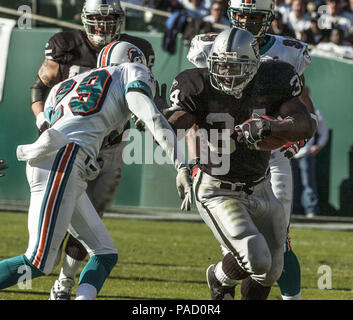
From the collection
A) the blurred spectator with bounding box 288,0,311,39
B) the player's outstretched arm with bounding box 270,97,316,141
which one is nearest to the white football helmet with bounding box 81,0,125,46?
the player's outstretched arm with bounding box 270,97,316,141

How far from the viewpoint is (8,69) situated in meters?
10.7

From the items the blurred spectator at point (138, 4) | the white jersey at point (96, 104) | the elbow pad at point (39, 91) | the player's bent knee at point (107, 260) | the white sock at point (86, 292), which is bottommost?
the white sock at point (86, 292)

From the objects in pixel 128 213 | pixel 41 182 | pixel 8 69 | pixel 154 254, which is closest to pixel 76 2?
pixel 8 69

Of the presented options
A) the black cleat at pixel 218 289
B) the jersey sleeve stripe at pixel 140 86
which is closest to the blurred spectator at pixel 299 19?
the black cleat at pixel 218 289

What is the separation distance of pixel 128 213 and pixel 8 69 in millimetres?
2287

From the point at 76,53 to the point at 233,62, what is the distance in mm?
1747

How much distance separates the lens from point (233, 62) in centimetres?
464

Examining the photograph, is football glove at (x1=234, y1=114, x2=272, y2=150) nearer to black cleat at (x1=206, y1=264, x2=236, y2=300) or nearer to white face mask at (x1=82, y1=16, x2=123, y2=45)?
black cleat at (x1=206, y1=264, x2=236, y2=300)

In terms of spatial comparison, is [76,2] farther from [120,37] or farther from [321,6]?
[120,37]

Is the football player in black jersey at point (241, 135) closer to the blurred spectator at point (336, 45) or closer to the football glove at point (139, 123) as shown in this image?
the football glove at point (139, 123)

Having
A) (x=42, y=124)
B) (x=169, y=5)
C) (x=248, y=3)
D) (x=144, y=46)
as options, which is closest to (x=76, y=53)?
(x=144, y=46)

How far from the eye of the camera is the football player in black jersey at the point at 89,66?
549 centimetres

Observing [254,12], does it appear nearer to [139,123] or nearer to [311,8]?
[139,123]

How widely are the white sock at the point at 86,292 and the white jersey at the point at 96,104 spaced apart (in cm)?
67
